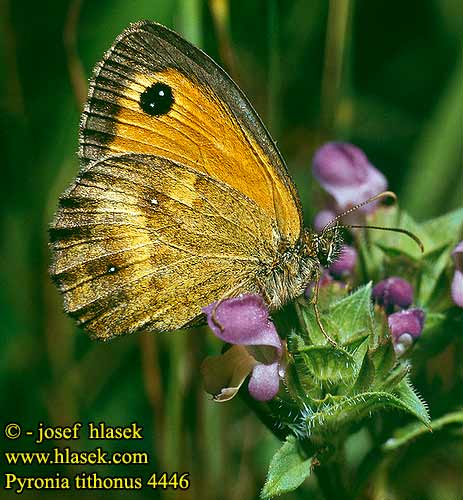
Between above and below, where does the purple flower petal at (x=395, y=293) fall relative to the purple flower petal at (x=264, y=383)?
above

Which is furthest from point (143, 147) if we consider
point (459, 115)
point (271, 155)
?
point (459, 115)

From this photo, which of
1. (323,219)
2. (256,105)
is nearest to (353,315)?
(323,219)

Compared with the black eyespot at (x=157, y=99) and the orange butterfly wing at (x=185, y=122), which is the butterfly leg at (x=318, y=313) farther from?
the black eyespot at (x=157, y=99)

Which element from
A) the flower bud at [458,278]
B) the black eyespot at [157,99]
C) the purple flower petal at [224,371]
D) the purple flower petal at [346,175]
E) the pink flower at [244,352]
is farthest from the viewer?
the purple flower petal at [346,175]

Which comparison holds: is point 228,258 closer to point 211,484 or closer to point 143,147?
point 143,147

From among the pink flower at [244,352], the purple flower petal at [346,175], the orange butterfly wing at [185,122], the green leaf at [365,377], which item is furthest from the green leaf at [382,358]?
the purple flower petal at [346,175]

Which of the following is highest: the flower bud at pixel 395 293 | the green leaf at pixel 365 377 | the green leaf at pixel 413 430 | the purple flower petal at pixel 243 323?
the flower bud at pixel 395 293

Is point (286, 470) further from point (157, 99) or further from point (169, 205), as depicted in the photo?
point (157, 99)
